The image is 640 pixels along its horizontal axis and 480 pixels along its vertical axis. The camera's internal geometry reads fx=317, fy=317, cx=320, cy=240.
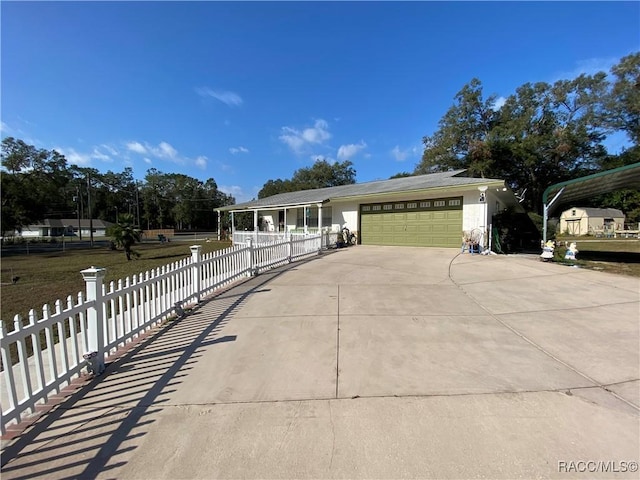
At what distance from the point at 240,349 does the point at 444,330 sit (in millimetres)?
2717

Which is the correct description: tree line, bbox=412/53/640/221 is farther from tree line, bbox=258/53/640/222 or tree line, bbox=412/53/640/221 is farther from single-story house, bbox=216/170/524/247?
single-story house, bbox=216/170/524/247

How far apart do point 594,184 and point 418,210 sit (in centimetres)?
642

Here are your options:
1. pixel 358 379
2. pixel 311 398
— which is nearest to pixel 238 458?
pixel 311 398

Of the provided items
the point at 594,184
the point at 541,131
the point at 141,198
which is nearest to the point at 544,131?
the point at 541,131

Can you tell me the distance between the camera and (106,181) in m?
77.6

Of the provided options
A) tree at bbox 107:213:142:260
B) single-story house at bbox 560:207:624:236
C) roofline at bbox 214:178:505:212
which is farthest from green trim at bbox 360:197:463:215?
single-story house at bbox 560:207:624:236

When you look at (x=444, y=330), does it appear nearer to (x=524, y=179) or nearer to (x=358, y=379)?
(x=358, y=379)

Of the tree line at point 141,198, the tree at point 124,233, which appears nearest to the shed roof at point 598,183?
the tree at point 124,233

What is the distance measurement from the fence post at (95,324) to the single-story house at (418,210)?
1272 centimetres

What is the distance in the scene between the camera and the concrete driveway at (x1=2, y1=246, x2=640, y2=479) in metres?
2.02

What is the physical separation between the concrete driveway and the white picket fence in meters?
0.23

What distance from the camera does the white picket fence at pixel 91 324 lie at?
2496 millimetres

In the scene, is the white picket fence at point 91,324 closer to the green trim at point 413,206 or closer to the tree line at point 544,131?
the green trim at point 413,206

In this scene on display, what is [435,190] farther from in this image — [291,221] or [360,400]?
[360,400]
